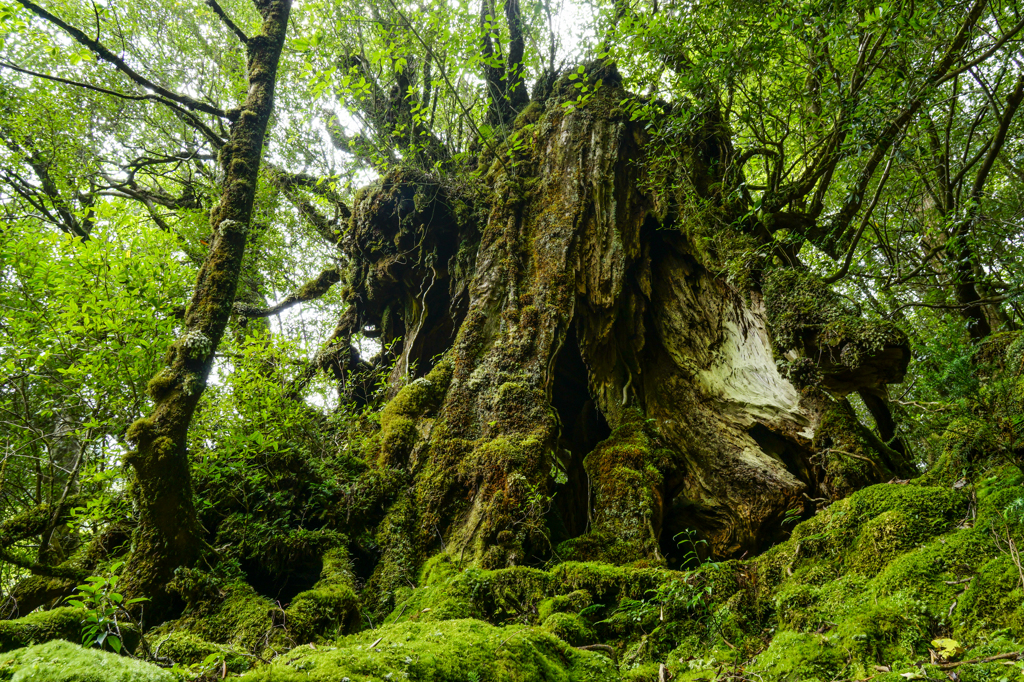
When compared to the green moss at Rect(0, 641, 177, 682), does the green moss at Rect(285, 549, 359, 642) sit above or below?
below

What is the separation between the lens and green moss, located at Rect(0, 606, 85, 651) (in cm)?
264

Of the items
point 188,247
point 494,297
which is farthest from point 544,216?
point 188,247

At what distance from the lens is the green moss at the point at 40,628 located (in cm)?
264

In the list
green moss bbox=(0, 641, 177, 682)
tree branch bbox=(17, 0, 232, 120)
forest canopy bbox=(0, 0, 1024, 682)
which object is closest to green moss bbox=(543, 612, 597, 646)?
forest canopy bbox=(0, 0, 1024, 682)

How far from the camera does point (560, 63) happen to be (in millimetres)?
10219

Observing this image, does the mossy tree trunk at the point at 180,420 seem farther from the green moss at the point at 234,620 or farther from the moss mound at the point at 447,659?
the moss mound at the point at 447,659

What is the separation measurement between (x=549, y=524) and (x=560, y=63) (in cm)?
941

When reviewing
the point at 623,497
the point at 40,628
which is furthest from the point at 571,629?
the point at 40,628

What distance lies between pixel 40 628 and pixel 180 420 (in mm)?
2281

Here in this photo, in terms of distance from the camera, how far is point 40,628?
2758 millimetres

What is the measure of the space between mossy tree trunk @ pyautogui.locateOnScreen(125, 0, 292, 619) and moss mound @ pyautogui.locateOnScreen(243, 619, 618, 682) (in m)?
2.35

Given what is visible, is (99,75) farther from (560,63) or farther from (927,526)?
(927,526)

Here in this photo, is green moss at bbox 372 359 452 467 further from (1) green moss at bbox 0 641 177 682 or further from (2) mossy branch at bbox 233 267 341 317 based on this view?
(2) mossy branch at bbox 233 267 341 317

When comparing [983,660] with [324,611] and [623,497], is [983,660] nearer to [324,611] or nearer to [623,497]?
[623,497]
